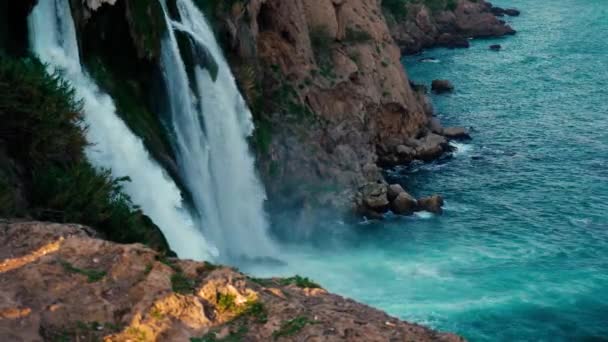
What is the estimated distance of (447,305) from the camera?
24281 millimetres

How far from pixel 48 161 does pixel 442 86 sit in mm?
42830

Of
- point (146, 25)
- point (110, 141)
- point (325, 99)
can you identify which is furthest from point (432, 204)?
point (110, 141)

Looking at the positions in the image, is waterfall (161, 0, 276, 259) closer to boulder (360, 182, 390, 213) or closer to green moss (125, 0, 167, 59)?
green moss (125, 0, 167, 59)

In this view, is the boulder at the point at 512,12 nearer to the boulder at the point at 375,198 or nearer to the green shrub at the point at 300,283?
the boulder at the point at 375,198

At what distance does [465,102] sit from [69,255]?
44.3 metres

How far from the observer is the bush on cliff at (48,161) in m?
14.2

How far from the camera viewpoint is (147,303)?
32.4ft

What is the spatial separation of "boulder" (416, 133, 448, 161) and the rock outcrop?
90.3ft

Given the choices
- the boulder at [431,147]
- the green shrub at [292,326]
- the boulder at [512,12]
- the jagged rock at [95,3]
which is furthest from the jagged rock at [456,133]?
the boulder at [512,12]

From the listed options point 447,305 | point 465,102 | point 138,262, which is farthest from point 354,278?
point 465,102

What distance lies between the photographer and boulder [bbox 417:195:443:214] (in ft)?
111

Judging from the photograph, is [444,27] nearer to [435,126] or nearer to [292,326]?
[435,126]

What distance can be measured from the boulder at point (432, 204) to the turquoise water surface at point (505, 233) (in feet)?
Result: 1.63

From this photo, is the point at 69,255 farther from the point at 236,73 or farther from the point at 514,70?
the point at 514,70
